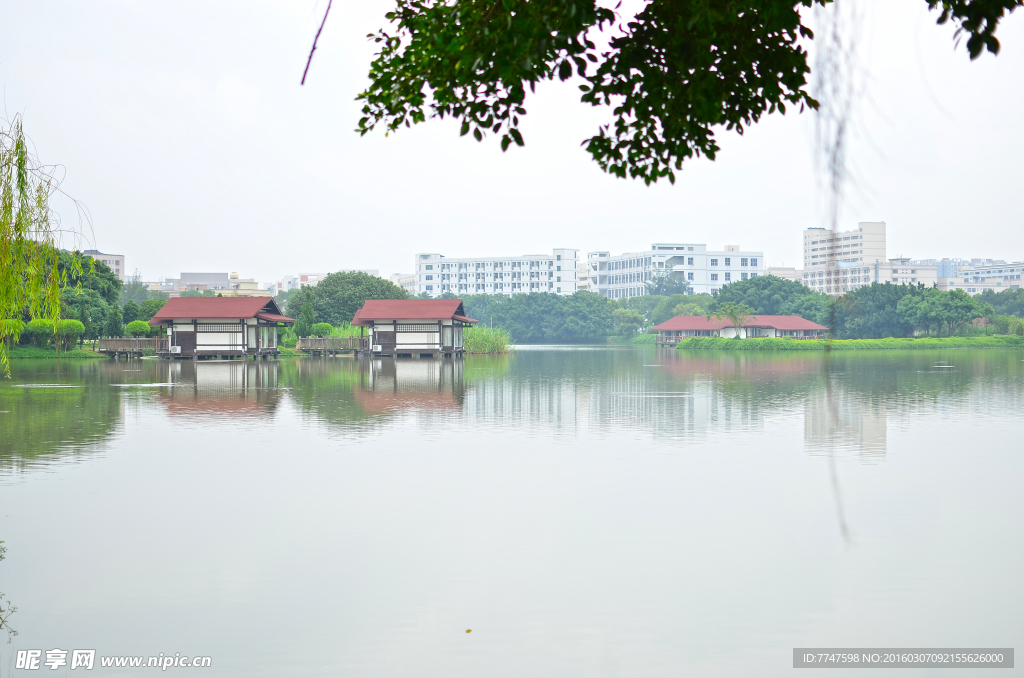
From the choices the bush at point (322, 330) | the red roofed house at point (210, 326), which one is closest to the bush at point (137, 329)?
the red roofed house at point (210, 326)

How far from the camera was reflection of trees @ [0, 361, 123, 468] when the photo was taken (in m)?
13.1

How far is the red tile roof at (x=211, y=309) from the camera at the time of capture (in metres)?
50.5

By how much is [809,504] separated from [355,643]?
563cm

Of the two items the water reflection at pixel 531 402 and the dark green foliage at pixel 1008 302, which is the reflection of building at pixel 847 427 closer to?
the water reflection at pixel 531 402

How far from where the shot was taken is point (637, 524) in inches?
331

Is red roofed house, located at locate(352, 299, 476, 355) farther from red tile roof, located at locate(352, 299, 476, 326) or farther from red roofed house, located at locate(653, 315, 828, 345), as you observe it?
red roofed house, located at locate(653, 315, 828, 345)

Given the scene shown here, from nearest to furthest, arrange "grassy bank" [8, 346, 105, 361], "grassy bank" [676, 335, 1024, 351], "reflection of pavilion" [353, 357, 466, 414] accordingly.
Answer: "reflection of pavilion" [353, 357, 466, 414]
"grassy bank" [8, 346, 105, 361]
"grassy bank" [676, 335, 1024, 351]

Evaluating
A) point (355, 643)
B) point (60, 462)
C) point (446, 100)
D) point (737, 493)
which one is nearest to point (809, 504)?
point (737, 493)

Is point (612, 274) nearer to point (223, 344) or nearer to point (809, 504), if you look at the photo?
point (223, 344)

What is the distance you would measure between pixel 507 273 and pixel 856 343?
99.1m

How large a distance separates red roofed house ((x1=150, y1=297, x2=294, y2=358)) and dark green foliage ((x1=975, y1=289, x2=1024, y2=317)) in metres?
90.1

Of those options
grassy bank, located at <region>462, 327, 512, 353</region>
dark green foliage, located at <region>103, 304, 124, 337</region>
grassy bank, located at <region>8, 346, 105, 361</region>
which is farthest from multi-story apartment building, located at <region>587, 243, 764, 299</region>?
grassy bank, located at <region>8, 346, 105, 361</region>

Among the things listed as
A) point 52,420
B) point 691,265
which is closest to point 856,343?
point 52,420

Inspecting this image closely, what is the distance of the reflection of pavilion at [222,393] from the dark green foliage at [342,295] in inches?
1174
